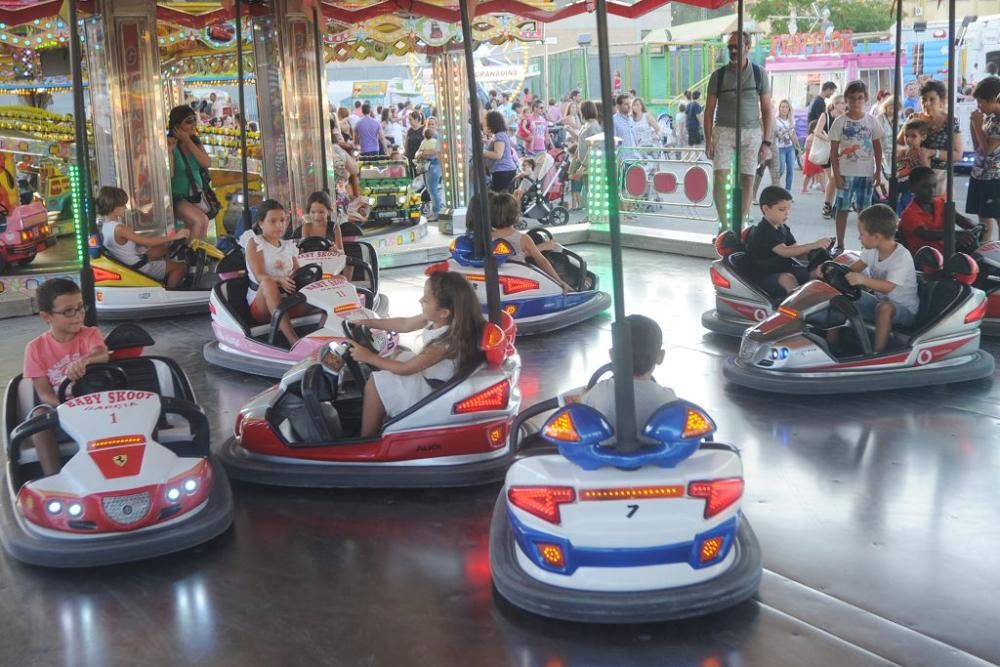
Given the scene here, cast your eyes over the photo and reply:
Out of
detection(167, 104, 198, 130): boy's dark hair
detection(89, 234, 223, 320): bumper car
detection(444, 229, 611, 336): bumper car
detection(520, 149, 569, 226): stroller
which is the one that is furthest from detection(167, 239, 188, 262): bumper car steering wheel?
detection(520, 149, 569, 226): stroller

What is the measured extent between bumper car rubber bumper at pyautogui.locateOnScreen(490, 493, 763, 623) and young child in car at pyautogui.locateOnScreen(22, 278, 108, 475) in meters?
1.44

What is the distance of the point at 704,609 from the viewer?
227cm

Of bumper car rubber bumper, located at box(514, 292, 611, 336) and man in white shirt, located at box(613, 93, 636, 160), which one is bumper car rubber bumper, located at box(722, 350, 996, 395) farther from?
man in white shirt, located at box(613, 93, 636, 160)

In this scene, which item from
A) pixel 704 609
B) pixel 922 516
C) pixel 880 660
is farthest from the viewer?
pixel 922 516

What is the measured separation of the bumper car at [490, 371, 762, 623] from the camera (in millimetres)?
2262

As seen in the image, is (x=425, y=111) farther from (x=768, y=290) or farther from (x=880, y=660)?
(x=880, y=660)

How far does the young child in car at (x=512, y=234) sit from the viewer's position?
536cm

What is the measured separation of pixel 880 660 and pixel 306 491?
5.64ft

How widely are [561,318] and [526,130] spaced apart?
6.70 meters

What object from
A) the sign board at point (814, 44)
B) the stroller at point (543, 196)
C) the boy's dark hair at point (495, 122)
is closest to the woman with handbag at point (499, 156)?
the boy's dark hair at point (495, 122)

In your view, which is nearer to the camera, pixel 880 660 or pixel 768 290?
pixel 880 660

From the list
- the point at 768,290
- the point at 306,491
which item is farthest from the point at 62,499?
the point at 768,290

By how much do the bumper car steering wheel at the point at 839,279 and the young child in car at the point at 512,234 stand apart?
1542 mm

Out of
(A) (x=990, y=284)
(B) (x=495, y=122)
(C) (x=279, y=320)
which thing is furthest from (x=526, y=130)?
(C) (x=279, y=320)
